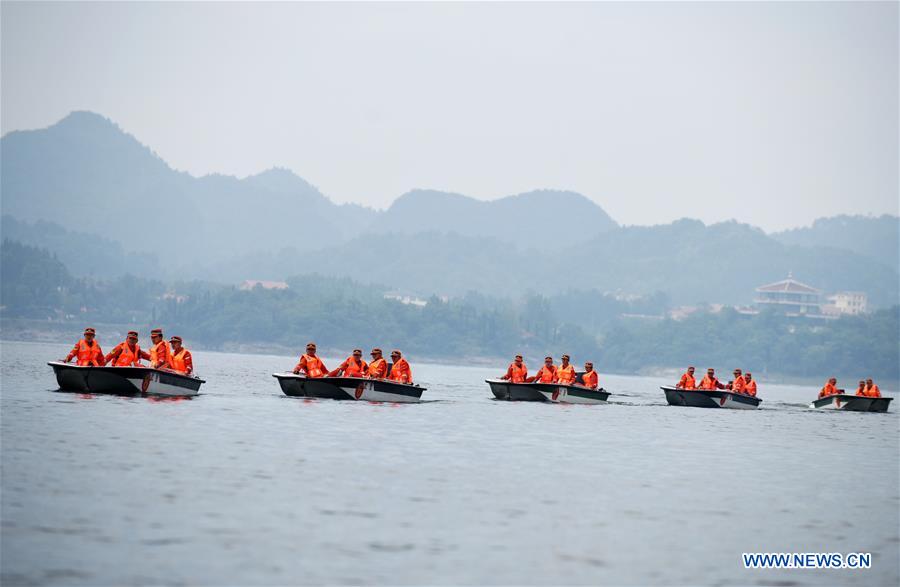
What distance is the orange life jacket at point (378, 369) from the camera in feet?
182

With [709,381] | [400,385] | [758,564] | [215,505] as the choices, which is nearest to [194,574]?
[215,505]

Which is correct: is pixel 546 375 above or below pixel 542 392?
above

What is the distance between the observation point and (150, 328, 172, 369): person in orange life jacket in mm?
48844

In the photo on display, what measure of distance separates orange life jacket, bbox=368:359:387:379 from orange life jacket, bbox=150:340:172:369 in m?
9.22

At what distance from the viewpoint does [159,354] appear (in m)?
49.2

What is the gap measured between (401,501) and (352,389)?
26.6 metres

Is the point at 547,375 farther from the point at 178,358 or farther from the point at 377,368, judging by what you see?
the point at 178,358

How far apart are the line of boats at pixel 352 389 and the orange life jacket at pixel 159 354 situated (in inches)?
17.2

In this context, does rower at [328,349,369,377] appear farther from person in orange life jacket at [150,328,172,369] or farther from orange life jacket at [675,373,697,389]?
orange life jacket at [675,373,697,389]

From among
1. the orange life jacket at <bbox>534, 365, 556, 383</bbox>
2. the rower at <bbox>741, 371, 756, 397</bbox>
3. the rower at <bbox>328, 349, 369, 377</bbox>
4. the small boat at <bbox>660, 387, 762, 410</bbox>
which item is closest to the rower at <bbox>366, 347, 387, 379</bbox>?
the rower at <bbox>328, 349, 369, 377</bbox>

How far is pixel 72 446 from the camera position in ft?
111

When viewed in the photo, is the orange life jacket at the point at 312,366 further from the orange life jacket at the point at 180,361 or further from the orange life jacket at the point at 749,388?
the orange life jacket at the point at 749,388

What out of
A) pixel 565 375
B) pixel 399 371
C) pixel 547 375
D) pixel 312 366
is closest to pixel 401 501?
pixel 312 366

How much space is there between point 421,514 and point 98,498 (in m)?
6.43
